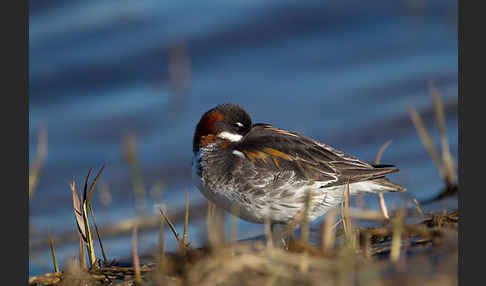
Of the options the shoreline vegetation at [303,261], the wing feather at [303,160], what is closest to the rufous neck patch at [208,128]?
the wing feather at [303,160]

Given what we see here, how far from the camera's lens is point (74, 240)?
291 inches

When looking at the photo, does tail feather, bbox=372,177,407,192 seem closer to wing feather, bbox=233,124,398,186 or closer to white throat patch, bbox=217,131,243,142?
wing feather, bbox=233,124,398,186

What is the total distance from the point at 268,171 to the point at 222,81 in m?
4.93

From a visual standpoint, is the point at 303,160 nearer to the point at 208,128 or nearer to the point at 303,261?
the point at 208,128

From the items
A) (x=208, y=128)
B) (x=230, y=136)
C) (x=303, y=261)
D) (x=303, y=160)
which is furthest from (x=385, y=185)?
(x=303, y=261)

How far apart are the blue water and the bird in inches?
70.8

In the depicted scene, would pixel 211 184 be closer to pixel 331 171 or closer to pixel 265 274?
pixel 331 171

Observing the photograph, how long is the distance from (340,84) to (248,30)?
76.8 inches

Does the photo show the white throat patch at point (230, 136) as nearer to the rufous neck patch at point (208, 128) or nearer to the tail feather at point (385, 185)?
the rufous neck patch at point (208, 128)

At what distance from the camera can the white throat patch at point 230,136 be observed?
5762 mm

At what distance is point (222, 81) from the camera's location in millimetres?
10266

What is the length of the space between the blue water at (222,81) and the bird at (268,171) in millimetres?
1799

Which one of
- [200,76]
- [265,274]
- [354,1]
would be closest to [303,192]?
[265,274]

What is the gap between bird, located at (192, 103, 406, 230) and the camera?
5422 millimetres
